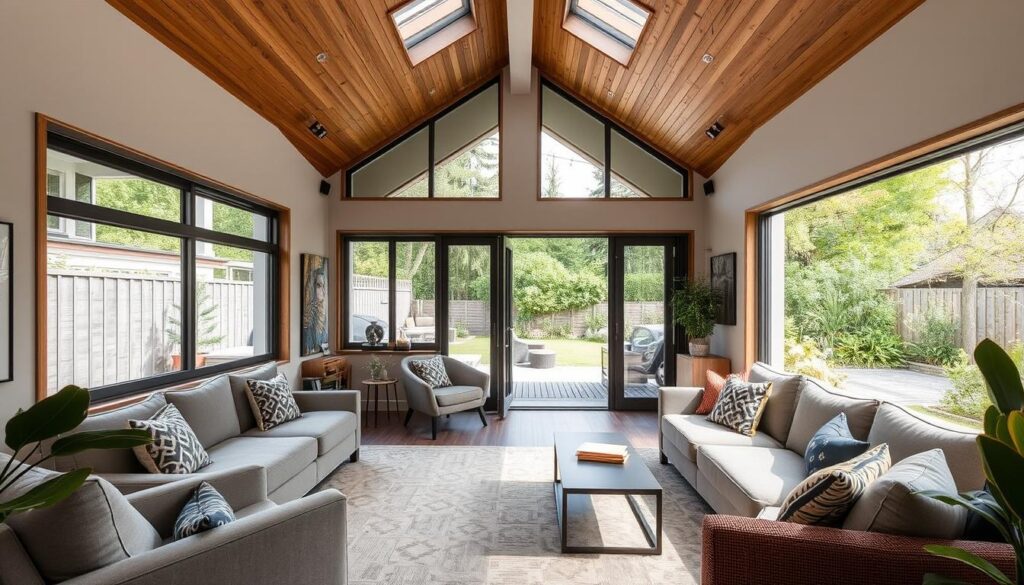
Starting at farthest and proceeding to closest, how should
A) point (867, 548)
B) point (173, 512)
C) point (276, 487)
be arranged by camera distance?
1. point (276, 487)
2. point (173, 512)
3. point (867, 548)

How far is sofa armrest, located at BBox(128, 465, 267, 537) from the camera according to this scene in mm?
1900

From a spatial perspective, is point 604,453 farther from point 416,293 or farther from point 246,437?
point 416,293

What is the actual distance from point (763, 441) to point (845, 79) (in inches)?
96.3

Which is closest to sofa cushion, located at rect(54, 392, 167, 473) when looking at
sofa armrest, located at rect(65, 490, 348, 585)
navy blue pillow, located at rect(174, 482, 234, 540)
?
navy blue pillow, located at rect(174, 482, 234, 540)

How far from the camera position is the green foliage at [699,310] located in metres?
5.24

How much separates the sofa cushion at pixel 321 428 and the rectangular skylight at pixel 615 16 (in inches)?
154

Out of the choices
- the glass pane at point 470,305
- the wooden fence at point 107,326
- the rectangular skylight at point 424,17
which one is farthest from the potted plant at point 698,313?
the wooden fence at point 107,326

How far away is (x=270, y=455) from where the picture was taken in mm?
2926

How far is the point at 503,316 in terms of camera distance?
5.78m

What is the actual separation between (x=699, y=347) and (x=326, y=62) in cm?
447

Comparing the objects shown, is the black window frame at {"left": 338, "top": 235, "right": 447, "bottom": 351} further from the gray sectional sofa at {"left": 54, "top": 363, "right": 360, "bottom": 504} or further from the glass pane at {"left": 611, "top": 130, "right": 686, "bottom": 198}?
the glass pane at {"left": 611, "top": 130, "right": 686, "bottom": 198}

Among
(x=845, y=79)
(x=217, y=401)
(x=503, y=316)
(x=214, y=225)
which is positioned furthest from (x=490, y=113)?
(x=217, y=401)

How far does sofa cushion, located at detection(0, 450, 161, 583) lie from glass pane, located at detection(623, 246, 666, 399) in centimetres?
510

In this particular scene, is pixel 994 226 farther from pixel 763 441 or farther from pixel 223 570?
pixel 223 570
